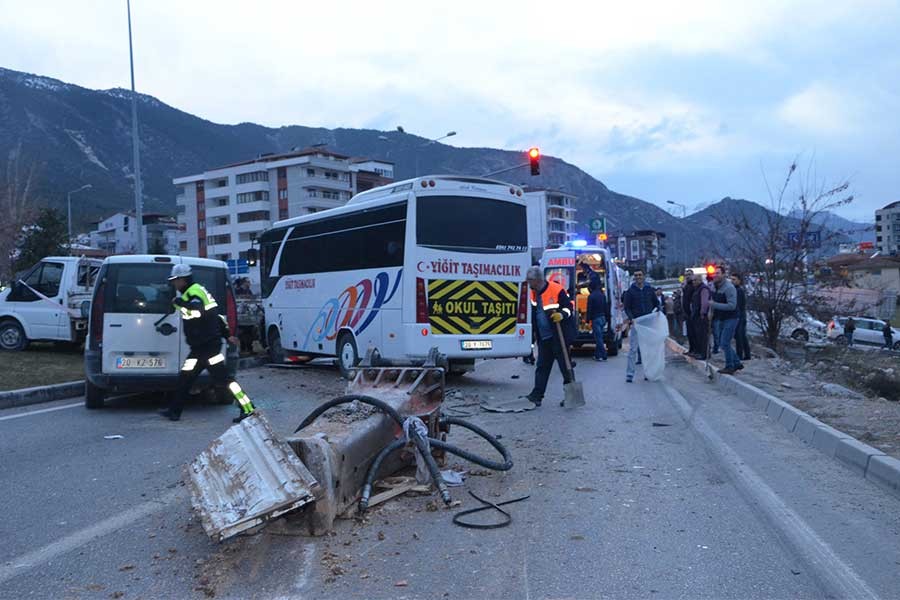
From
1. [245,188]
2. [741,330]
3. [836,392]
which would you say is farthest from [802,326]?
[245,188]

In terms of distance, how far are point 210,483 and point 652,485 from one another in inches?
135

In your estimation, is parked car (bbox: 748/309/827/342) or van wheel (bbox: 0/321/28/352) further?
parked car (bbox: 748/309/827/342)

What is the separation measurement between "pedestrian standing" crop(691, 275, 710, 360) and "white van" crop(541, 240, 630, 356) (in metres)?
3.12

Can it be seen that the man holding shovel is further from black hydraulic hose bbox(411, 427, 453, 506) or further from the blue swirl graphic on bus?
black hydraulic hose bbox(411, 427, 453, 506)

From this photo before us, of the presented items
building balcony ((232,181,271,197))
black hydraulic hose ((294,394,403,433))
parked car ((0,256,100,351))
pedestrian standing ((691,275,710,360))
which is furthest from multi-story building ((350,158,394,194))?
black hydraulic hose ((294,394,403,433))

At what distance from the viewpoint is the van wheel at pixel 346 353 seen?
565 inches

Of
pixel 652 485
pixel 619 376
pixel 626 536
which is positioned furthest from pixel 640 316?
pixel 626 536

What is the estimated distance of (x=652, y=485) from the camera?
6.28 meters

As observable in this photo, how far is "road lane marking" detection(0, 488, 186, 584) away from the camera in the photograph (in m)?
4.52

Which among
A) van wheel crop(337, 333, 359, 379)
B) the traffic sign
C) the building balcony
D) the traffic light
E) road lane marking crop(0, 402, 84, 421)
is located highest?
the building balcony

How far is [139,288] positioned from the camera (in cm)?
1031

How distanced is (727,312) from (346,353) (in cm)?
682

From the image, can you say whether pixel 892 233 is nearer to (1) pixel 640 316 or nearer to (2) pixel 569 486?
(1) pixel 640 316

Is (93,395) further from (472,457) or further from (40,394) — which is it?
(472,457)
